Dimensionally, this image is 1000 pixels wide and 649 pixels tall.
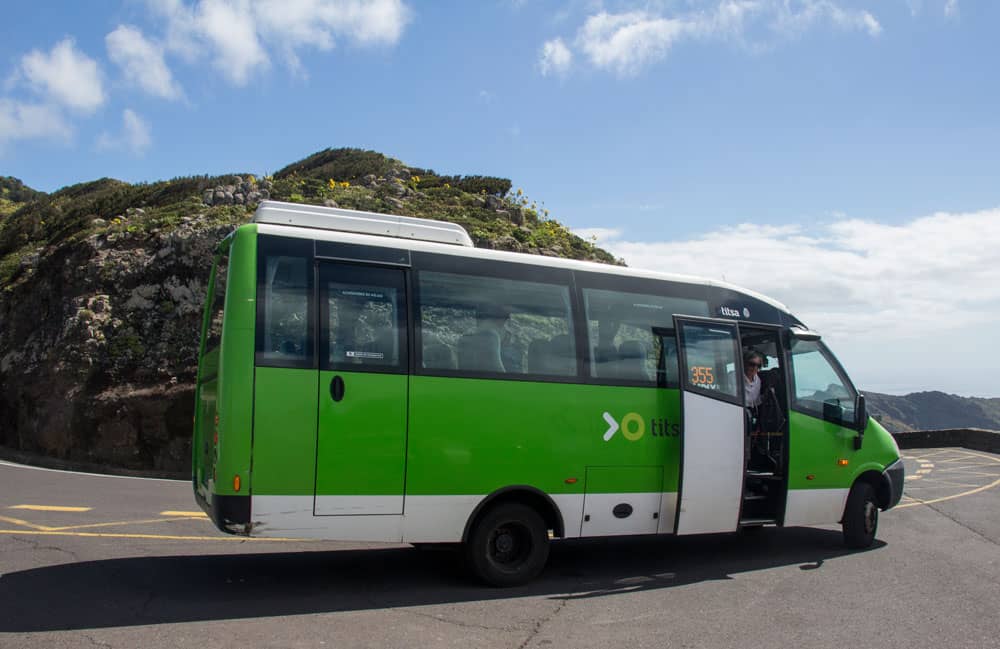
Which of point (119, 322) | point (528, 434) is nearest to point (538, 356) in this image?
point (528, 434)

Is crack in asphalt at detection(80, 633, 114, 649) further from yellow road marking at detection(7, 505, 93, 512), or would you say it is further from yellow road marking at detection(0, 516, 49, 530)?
yellow road marking at detection(7, 505, 93, 512)

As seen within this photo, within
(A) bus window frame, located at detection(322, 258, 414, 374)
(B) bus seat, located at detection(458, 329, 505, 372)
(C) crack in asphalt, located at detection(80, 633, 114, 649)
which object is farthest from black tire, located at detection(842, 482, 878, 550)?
(C) crack in asphalt, located at detection(80, 633, 114, 649)

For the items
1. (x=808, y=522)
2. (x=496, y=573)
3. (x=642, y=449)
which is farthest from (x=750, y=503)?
(x=496, y=573)

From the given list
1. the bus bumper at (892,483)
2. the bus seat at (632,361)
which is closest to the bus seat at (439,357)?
the bus seat at (632,361)

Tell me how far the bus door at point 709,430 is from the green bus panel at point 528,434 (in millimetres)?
198

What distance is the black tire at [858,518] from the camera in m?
9.82

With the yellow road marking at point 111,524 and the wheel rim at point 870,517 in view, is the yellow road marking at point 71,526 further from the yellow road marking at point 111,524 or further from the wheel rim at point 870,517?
the wheel rim at point 870,517

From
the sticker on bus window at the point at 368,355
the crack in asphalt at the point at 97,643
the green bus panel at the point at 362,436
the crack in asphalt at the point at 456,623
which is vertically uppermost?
the sticker on bus window at the point at 368,355

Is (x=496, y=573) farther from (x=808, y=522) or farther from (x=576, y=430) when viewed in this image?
(x=808, y=522)

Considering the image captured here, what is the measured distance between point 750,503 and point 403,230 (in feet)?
17.0

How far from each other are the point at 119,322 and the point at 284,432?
16152 millimetres

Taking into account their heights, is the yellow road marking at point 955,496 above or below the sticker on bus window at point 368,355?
below

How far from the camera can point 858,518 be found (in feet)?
32.2

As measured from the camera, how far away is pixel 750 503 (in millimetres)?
9539
